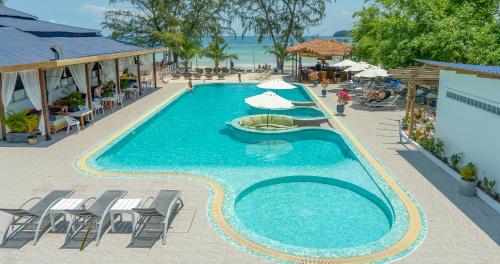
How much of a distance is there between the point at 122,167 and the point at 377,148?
834 cm

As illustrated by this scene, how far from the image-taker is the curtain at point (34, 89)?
1476 cm

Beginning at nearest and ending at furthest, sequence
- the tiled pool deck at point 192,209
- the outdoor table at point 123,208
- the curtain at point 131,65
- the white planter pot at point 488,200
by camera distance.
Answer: the tiled pool deck at point 192,209
the outdoor table at point 123,208
the white planter pot at point 488,200
the curtain at point 131,65

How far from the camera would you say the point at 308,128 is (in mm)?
16781

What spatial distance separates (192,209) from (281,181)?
127 inches

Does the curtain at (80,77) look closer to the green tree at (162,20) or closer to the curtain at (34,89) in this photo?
the curtain at (34,89)

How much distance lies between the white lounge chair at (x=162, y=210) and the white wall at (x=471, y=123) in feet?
24.0

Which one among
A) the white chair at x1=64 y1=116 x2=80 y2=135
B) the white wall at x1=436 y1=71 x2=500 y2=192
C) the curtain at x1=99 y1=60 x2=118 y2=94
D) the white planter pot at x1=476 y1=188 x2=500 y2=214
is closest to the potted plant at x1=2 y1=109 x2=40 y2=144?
the white chair at x1=64 y1=116 x2=80 y2=135

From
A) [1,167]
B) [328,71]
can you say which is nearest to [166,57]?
[328,71]

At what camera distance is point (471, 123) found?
10.8 metres

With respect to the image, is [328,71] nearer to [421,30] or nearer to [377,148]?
[421,30]

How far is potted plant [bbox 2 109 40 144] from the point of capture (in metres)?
14.9

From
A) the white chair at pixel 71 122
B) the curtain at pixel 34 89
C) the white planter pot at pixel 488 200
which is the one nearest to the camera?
the white planter pot at pixel 488 200

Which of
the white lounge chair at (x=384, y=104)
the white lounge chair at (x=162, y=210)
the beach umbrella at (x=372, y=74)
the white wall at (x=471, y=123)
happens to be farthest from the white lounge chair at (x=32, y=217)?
the beach umbrella at (x=372, y=74)

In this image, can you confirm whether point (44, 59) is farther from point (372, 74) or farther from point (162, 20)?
point (162, 20)
